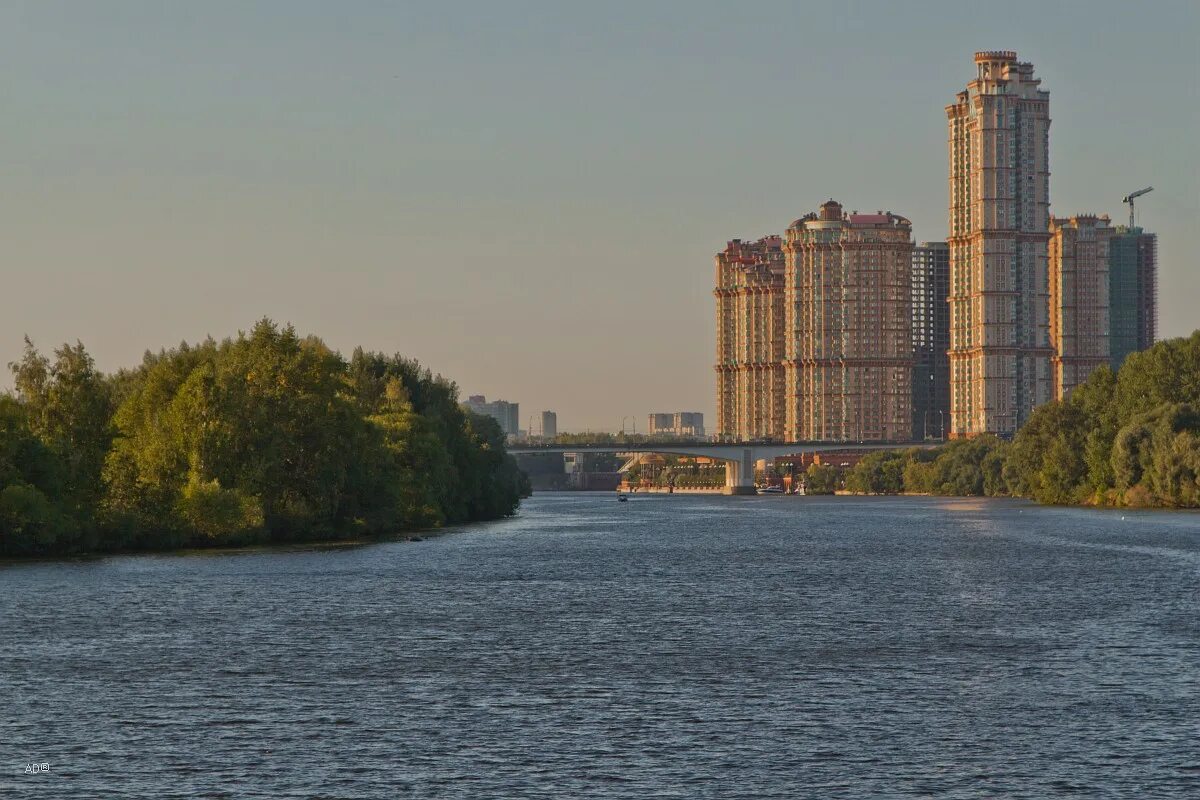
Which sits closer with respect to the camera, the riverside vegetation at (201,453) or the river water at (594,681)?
the river water at (594,681)

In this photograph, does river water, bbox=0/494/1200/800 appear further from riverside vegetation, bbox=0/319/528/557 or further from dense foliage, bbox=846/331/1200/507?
dense foliage, bbox=846/331/1200/507

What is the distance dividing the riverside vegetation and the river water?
6.37 metres

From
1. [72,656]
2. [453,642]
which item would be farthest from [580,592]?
[72,656]

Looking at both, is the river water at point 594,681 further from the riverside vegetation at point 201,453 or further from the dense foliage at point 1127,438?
the dense foliage at point 1127,438

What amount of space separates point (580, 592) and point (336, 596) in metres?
9.49

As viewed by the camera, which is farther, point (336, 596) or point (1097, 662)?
point (336, 596)

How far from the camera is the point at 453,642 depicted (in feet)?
169

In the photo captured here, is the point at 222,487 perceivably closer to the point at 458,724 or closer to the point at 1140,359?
the point at 458,724

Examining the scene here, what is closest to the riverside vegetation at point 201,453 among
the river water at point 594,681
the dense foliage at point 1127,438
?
the river water at point 594,681

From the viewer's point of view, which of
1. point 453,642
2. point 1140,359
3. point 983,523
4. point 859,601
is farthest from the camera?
point 1140,359

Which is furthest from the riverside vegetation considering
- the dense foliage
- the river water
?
the dense foliage

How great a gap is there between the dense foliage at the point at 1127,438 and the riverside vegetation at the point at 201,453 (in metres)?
59.4

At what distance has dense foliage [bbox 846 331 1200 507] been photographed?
142 metres

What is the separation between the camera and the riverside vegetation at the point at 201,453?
8325 centimetres
